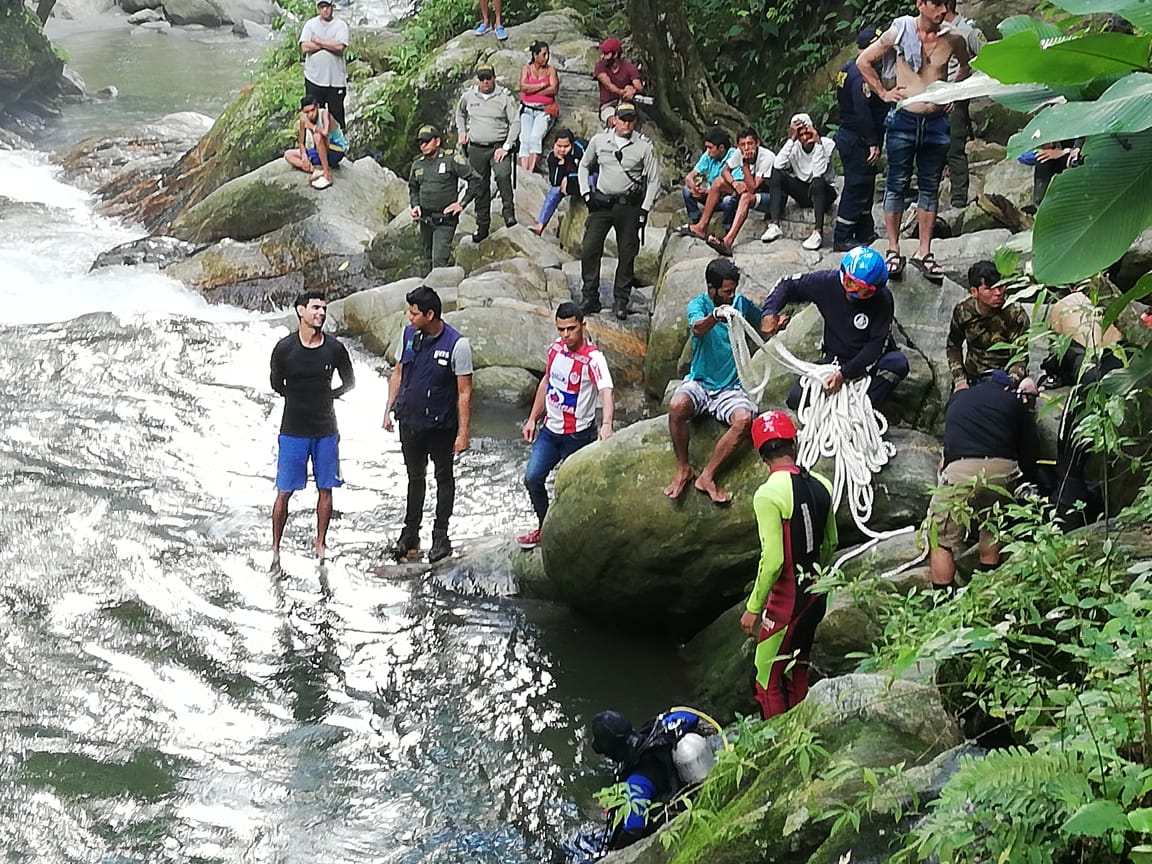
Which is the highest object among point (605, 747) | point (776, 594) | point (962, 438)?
point (962, 438)

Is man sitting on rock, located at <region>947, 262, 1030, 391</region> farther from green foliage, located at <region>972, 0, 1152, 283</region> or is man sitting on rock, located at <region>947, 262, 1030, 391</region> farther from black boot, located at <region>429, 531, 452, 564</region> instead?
green foliage, located at <region>972, 0, 1152, 283</region>

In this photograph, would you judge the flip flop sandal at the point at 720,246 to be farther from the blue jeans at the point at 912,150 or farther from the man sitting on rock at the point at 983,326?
the man sitting on rock at the point at 983,326

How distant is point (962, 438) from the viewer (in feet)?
19.6

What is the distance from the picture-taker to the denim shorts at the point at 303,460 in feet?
27.9

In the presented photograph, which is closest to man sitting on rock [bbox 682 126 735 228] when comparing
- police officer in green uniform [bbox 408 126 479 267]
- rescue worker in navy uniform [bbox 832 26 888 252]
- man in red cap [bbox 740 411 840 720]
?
rescue worker in navy uniform [bbox 832 26 888 252]

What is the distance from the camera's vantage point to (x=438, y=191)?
14.0 meters

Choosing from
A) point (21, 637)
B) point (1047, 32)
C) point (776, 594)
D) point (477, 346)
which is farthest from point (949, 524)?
point (477, 346)

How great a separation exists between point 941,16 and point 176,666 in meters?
6.63

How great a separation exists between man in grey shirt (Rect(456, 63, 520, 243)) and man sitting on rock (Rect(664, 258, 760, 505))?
24.8 ft

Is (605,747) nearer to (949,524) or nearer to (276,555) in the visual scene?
(949,524)

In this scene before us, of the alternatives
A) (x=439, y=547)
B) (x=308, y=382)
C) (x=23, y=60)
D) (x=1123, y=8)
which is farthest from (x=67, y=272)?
(x=1123, y=8)

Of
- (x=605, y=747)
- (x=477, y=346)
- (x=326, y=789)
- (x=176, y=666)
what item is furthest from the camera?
(x=477, y=346)

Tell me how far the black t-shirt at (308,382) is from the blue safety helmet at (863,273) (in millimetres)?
3411

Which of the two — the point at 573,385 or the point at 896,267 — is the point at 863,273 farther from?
the point at 573,385
